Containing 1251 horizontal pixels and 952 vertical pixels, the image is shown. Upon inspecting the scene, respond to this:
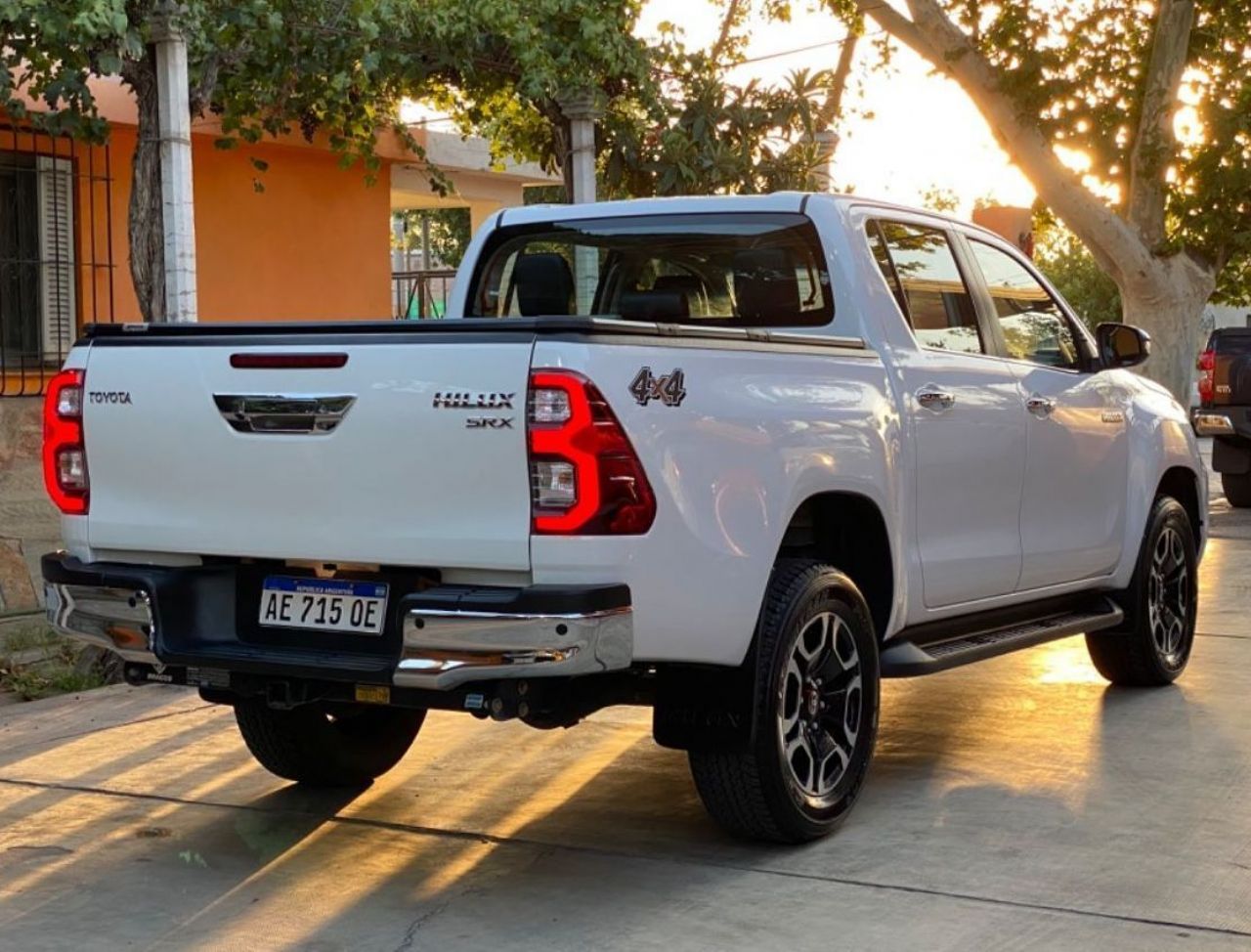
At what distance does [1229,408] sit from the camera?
1689cm

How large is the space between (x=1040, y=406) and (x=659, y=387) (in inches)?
99.9

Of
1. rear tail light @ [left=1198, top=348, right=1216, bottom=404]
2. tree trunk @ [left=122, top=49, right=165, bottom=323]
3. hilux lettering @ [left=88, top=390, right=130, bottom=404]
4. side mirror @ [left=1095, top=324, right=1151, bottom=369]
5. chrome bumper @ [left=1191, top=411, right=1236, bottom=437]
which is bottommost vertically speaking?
chrome bumper @ [left=1191, top=411, right=1236, bottom=437]

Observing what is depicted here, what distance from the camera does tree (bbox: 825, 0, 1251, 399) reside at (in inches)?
791

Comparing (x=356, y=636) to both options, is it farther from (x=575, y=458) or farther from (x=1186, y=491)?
(x=1186, y=491)

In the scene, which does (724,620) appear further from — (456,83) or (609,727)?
(456,83)

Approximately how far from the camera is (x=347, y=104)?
40.7 feet

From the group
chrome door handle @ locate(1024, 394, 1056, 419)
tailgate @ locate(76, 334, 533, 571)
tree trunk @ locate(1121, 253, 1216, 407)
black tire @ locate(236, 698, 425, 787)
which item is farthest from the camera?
tree trunk @ locate(1121, 253, 1216, 407)

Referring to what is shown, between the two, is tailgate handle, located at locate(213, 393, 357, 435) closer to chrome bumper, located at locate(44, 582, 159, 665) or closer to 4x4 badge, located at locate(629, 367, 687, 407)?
chrome bumper, located at locate(44, 582, 159, 665)

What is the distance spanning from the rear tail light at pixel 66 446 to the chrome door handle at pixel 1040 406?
328 cm

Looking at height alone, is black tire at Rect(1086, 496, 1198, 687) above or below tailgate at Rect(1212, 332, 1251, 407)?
below

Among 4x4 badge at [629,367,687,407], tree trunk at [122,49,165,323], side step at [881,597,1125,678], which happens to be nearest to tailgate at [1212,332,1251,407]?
side step at [881,597,1125,678]

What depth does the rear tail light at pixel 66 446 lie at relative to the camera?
5.10 m

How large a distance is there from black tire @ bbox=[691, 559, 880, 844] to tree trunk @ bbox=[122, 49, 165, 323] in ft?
16.8

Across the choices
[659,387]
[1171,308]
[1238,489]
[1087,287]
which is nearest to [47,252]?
[659,387]
